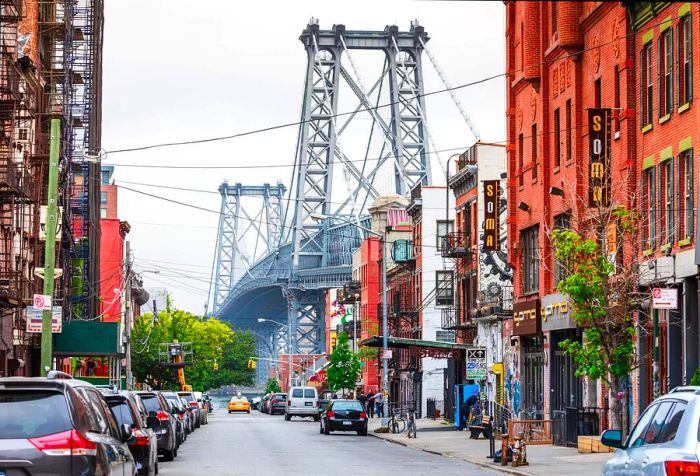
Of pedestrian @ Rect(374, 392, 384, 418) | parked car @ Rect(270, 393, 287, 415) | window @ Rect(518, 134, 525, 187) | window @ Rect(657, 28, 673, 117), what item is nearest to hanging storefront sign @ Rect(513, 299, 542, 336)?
window @ Rect(518, 134, 525, 187)

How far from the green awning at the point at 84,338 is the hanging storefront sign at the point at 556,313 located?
16970 mm

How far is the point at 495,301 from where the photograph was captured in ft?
187

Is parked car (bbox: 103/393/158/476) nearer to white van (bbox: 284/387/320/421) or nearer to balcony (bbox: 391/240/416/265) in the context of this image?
white van (bbox: 284/387/320/421)

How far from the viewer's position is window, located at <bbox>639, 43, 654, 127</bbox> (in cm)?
3728

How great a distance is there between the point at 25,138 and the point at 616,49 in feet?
73.8

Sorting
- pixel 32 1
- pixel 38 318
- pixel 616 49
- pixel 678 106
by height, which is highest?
pixel 32 1

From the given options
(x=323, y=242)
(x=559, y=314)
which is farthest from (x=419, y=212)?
(x=323, y=242)

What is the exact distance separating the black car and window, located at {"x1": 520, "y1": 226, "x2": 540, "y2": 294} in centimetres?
958

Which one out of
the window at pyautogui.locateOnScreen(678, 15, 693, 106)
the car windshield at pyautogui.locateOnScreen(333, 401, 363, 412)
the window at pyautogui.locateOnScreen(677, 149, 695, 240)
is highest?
the window at pyautogui.locateOnScreen(678, 15, 693, 106)

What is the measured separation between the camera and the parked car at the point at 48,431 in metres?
13.4

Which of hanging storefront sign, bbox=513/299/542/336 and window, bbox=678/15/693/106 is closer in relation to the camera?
window, bbox=678/15/693/106

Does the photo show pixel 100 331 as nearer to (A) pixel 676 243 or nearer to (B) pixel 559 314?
(B) pixel 559 314

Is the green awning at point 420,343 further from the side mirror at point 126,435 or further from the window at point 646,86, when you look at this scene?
the side mirror at point 126,435

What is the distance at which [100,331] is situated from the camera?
54.6 metres
